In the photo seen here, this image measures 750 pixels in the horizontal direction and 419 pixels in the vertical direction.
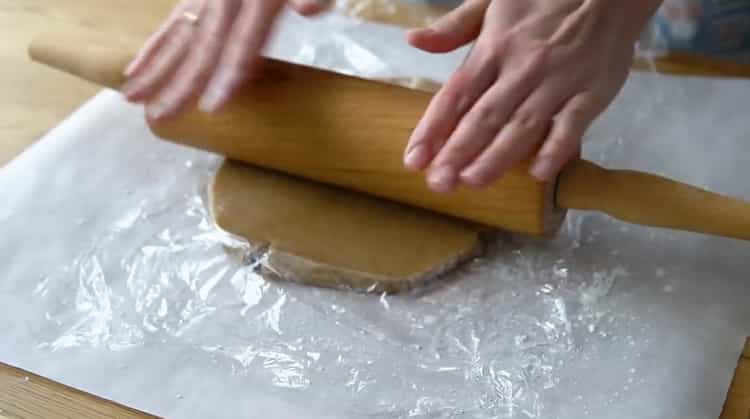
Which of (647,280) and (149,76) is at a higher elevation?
(149,76)

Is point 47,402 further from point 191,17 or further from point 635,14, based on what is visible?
point 635,14

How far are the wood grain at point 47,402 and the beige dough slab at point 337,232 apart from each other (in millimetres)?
207

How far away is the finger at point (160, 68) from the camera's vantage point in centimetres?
94

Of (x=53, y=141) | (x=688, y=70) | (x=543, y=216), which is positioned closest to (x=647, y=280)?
(x=543, y=216)

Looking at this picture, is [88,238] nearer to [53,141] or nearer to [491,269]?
[53,141]

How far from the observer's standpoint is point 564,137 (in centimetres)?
79

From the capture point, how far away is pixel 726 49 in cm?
112

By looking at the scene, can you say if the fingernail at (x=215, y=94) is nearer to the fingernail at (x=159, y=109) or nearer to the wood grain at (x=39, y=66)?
the fingernail at (x=159, y=109)

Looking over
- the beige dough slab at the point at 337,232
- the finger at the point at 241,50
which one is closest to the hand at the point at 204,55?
the finger at the point at 241,50

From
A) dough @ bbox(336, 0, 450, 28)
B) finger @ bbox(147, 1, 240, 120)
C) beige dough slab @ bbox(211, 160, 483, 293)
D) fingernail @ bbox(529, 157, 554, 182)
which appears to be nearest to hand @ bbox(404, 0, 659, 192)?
fingernail @ bbox(529, 157, 554, 182)

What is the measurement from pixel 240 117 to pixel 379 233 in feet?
0.62

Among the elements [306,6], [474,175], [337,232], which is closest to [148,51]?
[306,6]

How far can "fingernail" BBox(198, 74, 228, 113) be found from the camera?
92 centimetres

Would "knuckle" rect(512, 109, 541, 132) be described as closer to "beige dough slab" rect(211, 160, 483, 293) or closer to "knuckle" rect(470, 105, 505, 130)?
"knuckle" rect(470, 105, 505, 130)
